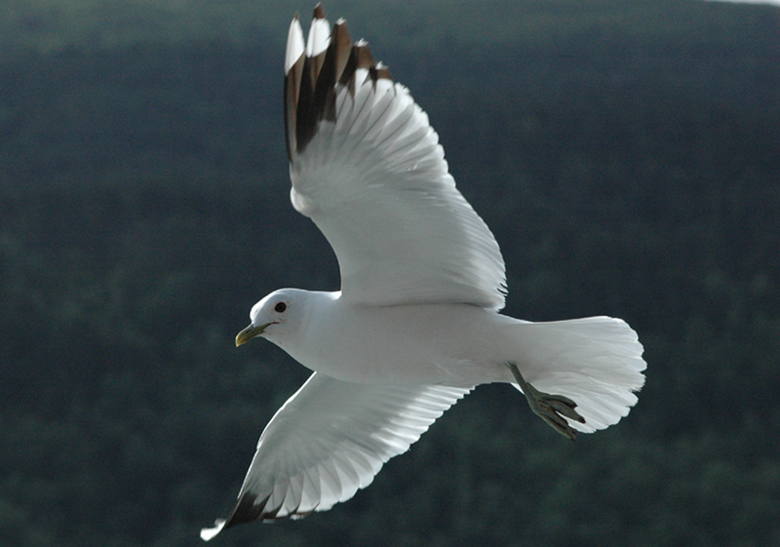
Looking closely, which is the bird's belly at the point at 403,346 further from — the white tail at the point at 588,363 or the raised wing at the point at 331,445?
the raised wing at the point at 331,445

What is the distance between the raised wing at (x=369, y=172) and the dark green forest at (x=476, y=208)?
1840cm

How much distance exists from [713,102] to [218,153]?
543 inches

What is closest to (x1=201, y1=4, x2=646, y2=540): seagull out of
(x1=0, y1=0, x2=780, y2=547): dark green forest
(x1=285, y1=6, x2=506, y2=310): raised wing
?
(x1=285, y1=6, x2=506, y2=310): raised wing

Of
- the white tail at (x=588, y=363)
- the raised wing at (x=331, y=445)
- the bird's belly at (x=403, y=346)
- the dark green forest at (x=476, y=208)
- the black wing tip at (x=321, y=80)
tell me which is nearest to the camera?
the black wing tip at (x=321, y=80)

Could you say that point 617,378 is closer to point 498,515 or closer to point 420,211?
point 420,211

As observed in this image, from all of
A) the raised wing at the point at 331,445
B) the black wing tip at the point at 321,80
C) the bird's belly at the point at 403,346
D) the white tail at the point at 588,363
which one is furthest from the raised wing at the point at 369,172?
the raised wing at the point at 331,445

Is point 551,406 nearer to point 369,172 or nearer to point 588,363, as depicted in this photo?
point 588,363

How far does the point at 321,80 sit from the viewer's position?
3.09 meters

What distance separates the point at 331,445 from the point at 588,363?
126 centimetres

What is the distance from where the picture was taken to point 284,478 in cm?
445

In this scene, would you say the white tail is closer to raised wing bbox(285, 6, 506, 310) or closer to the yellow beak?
raised wing bbox(285, 6, 506, 310)

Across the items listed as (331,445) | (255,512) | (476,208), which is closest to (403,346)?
(331,445)

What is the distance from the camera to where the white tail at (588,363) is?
3.46 meters

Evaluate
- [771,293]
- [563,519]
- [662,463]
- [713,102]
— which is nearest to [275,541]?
[563,519]
